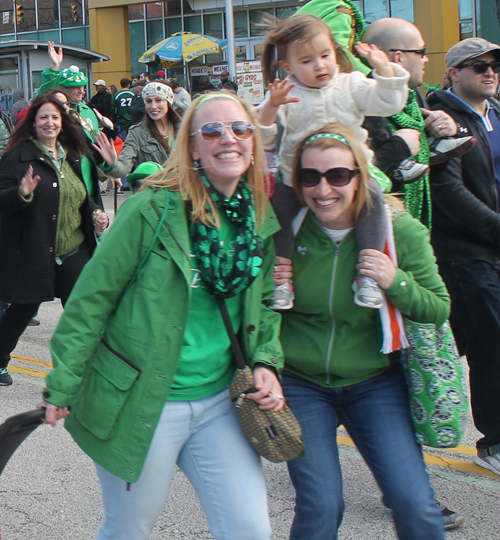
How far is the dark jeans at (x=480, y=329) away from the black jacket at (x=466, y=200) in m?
0.09

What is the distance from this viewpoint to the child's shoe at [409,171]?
3.25 meters

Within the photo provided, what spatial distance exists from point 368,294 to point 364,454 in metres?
0.57

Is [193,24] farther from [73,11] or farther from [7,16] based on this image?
[7,16]

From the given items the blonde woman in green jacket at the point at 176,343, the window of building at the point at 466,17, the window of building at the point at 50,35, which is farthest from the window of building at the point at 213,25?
the blonde woman in green jacket at the point at 176,343

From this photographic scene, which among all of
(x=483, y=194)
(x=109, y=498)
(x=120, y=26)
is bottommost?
(x=109, y=498)

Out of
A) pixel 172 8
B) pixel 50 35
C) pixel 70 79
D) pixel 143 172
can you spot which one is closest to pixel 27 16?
pixel 50 35

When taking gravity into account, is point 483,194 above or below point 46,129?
below

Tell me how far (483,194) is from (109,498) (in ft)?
8.64

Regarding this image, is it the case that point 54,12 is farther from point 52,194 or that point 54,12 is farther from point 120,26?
point 52,194

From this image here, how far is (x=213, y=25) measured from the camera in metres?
29.9

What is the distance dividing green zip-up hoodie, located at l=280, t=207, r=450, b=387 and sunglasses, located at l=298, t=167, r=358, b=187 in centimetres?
19

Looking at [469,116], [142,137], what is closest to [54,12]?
[142,137]

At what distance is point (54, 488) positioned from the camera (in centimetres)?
385

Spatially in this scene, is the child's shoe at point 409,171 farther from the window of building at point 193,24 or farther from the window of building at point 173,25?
the window of building at point 173,25
